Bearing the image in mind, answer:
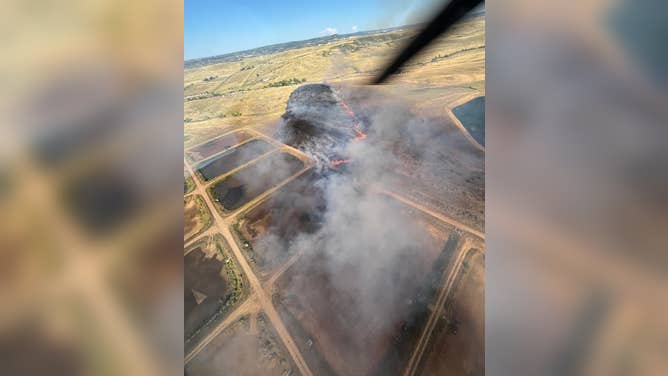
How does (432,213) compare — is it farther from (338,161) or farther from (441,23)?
(441,23)

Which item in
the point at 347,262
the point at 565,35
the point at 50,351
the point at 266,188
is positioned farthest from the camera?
the point at 266,188

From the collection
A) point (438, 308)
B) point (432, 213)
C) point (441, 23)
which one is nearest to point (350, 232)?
point (432, 213)

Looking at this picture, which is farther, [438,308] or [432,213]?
[432,213]

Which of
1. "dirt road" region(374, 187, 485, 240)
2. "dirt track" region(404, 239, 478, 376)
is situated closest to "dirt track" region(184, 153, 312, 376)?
"dirt track" region(404, 239, 478, 376)

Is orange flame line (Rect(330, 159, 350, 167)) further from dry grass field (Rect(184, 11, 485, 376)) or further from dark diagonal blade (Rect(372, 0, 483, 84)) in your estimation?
dark diagonal blade (Rect(372, 0, 483, 84))

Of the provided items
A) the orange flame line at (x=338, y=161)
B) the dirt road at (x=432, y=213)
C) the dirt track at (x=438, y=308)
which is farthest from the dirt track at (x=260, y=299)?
the dirt road at (x=432, y=213)

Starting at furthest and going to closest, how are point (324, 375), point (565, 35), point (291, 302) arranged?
point (291, 302) < point (324, 375) < point (565, 35)

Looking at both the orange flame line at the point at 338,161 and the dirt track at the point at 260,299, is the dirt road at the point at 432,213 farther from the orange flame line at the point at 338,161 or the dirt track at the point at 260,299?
the dirt track at the point at 260,299

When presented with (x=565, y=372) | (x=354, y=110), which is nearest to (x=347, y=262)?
(x=565, y=372)

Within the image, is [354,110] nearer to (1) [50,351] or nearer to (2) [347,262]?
(2) [347,262]

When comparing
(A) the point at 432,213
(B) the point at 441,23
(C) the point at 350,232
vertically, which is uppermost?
(B) the point at 441,23

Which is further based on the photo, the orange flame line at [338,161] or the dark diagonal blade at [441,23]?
the orange flame line at [338,161]
